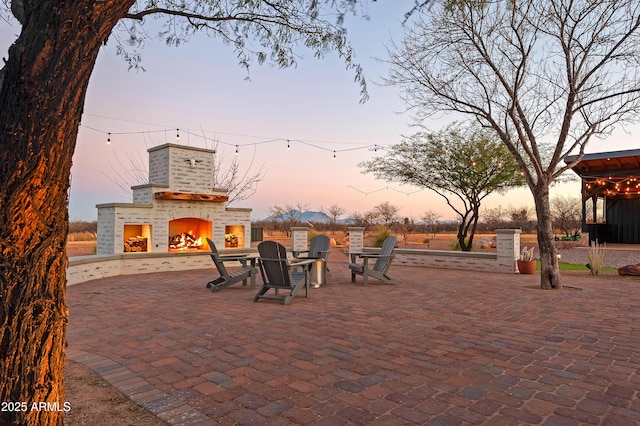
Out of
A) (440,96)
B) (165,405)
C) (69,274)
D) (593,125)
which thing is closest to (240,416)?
(165,405)

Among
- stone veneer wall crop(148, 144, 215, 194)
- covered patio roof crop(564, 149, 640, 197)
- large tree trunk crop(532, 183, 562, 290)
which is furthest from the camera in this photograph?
covered patio roof crop(564, 149, 640, 197)

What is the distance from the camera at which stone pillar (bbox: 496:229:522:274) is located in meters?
9.15

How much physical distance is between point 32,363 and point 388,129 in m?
13.5

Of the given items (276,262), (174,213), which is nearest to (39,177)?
(276,262)

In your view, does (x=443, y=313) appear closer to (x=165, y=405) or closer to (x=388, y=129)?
(x=165, y=405)

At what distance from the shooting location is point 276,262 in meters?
5.33

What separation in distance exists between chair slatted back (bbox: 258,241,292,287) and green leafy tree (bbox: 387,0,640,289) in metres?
4.75

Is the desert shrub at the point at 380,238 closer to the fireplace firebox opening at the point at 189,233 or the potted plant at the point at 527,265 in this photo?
the potted plant at the point at 527,265

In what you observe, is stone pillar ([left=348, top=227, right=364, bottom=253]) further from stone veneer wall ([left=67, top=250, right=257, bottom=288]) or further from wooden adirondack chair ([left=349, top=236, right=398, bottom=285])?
wooden adirondack chair ([left=349, top=236, right=398, bottom=285])

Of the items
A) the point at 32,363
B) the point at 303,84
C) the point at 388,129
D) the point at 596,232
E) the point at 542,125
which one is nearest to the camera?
the point at 32,363

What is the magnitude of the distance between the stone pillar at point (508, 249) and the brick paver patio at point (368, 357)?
10.4 feet

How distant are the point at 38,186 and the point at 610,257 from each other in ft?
50.3

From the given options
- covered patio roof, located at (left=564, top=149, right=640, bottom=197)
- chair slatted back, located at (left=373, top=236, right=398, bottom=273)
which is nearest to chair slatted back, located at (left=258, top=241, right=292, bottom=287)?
chair slatted back, located at (left=373, top=236, right=398, bottom=273)

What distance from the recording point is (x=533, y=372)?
2816mm
